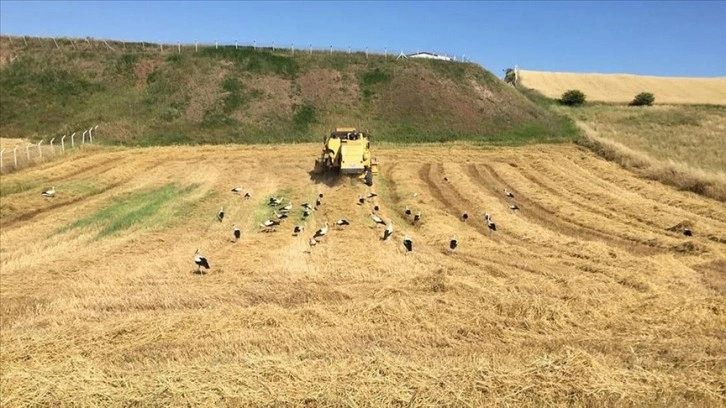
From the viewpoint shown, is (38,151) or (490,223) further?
(38,151)

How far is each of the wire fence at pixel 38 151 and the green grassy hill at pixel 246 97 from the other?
1594 millimetres

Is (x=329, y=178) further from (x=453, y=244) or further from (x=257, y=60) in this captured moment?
(x=257, y=60)

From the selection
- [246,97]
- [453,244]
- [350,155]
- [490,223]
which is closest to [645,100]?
[246,97]

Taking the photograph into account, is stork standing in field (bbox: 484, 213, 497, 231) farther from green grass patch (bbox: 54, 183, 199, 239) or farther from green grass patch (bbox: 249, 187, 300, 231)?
green grass patch (bbox: 54, 183, 199, 239)

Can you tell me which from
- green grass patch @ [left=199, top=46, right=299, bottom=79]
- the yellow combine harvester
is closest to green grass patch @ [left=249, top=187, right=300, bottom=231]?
the yellow combine harvester

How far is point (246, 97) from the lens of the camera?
4994cm

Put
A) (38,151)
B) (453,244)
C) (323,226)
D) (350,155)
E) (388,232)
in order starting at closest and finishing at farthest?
(453,244) → (388,232) → (323,226) → (350,155) → (38,151)

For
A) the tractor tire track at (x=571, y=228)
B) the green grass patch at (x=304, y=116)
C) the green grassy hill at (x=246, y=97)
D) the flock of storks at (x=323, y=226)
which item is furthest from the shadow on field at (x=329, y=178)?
the green grass patch at (x=304, y=116)

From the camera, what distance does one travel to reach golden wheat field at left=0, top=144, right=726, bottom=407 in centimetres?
694

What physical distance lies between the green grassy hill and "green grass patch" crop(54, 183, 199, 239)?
814 inches

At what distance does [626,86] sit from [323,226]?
241ft

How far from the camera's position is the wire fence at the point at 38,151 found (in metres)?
28.1

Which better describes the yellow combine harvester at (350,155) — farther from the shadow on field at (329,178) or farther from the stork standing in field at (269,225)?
the stork standing in field at (269,225)

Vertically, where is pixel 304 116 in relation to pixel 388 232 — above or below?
above
